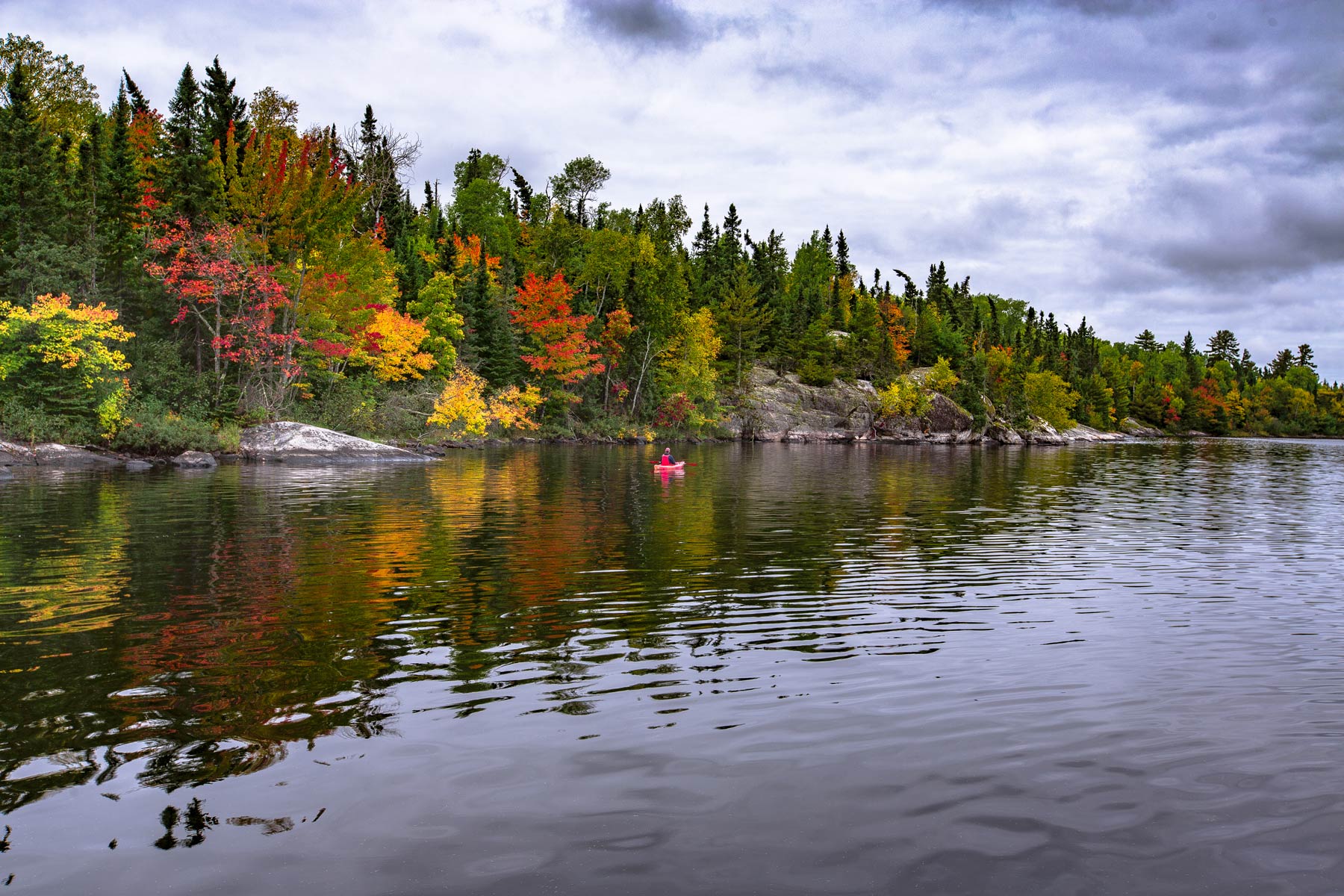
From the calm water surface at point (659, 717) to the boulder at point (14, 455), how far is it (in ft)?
68.8

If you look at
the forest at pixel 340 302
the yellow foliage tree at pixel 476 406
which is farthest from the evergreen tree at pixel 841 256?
the yellow foliage tree at pixel 476 406

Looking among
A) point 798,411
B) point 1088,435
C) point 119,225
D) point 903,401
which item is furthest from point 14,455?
point 1088,435

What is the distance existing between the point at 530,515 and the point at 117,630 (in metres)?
12.6

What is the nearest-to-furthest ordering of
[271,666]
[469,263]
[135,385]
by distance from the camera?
[271,666] < [135,385] < [469,263]

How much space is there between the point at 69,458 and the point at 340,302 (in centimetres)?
1728

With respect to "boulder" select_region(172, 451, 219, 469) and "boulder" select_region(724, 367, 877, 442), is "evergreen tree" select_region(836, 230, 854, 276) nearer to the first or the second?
"boulder" select_region(724, 367, 877, 442)

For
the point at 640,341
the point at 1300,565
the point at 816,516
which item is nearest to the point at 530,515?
the point at 816,516

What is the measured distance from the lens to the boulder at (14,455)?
33.8m

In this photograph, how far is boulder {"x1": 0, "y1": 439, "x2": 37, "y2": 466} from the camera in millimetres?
33812

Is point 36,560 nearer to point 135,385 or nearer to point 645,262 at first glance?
point 135,385

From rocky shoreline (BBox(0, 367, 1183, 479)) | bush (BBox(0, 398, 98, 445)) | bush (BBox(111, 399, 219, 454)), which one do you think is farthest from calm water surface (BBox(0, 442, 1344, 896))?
rocky shoreline (BBox(0, 367, 1183, 479))

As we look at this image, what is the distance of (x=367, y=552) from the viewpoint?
1591 cm

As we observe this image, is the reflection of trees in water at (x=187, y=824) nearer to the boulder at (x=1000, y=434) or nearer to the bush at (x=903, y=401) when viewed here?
the bush at (x=903, y=401)

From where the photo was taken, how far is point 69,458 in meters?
35.6
